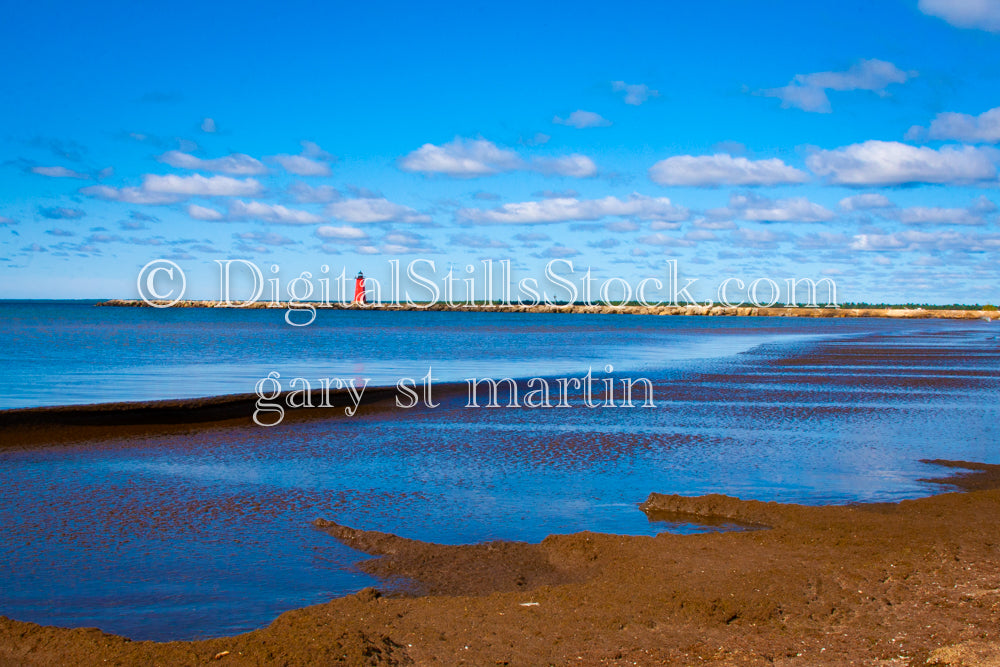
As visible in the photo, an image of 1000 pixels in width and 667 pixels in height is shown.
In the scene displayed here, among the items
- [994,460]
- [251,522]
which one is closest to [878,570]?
[251,522]

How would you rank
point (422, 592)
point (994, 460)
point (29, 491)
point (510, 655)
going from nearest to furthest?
point (510, 655)
point (422, 592)
point (29, 491)
point (994, 460)

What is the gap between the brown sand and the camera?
5629 mm

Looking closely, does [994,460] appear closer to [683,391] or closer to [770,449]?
[770,449]

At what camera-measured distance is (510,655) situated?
18.7 feet

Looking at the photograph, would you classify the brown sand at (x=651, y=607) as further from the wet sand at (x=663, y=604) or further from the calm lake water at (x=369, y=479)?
the calm lake water at (x=369, y=479)

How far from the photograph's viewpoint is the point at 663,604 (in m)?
6.65

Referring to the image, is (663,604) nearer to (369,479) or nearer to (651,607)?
(651,607)

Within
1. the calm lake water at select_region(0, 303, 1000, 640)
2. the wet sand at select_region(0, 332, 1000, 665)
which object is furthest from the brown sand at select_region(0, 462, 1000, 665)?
the calm lake water at select_region(0, 303, 1000, 640)

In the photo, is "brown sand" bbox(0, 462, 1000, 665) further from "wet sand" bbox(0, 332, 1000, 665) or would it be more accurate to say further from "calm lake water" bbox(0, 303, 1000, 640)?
"calm lake water" bbox(0, 303, 1000, 640)

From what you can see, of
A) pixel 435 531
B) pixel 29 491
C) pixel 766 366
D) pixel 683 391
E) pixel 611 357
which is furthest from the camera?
pixel 611 357

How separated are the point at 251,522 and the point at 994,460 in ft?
37.7

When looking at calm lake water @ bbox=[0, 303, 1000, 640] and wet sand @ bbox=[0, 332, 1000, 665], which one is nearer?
wet sand @ bbox=[0, 332, 1000, 665]

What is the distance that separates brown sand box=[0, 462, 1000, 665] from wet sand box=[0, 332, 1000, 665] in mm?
19

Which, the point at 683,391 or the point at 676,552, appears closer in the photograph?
the point at 676,552
